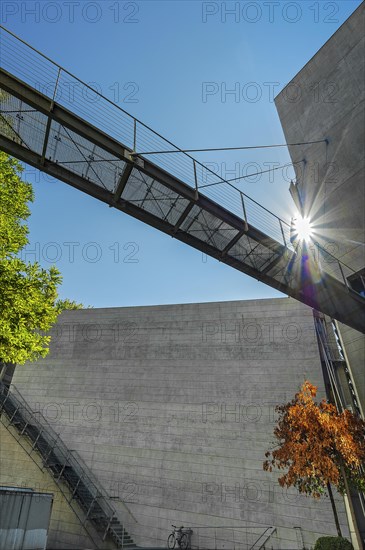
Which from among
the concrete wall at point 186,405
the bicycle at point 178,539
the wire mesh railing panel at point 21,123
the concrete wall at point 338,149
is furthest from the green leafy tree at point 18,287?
the concrete wall at point 338,149

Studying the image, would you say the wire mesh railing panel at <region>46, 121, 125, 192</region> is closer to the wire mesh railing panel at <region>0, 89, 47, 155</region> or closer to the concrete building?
the wire mesh railing panel at <region>0, 89, 47, 155</region>

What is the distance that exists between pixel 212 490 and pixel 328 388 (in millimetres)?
→ 6591

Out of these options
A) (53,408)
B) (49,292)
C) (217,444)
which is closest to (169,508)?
(217,444)

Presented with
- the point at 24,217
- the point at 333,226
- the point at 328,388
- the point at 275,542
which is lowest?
the point at 275,542

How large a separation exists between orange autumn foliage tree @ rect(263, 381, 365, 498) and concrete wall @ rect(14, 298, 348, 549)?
366 centimetres

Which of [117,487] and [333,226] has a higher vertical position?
[333,226]

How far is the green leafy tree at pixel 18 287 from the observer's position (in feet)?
28.8

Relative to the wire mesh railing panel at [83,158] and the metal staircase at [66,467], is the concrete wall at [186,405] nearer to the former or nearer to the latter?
the metal staircase at [66,467]

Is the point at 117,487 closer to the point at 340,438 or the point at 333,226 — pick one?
the point at 340,438

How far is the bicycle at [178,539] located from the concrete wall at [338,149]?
8904mm

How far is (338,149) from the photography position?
14.5 m

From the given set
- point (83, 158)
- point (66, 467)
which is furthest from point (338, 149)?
point (66, 467)

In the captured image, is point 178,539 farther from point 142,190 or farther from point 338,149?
point 338,149

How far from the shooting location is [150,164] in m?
7.06
